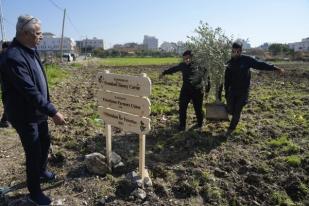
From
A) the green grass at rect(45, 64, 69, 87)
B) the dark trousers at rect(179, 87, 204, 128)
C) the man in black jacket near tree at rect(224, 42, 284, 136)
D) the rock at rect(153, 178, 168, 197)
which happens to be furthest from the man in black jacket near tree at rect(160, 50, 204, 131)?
the green grass at rect(45, 64, 69, 87)

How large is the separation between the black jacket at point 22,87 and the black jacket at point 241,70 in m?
5.12

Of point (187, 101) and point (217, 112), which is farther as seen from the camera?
point (217, 112)

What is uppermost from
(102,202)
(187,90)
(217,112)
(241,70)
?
(241,70)

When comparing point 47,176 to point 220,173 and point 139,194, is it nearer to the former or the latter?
point 139,194

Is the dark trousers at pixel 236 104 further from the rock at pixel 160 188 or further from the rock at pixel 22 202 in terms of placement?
the rock at pixel 22 202

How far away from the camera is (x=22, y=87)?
14.5ft

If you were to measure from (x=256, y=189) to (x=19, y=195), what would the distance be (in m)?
3.30

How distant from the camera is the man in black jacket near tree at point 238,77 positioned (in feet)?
28.6

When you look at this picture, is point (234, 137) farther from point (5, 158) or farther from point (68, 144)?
point (5, 158)

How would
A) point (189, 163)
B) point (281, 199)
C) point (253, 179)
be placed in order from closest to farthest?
point (281, 199) < point (253, 179) < point (189, 163)

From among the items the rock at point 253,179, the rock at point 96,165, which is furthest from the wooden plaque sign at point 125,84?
the rock at point 253,179

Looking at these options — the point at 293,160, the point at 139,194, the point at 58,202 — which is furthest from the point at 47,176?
the point at 293,160

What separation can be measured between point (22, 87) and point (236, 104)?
560 centimetres

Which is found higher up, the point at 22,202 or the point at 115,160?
the point at 115,160
